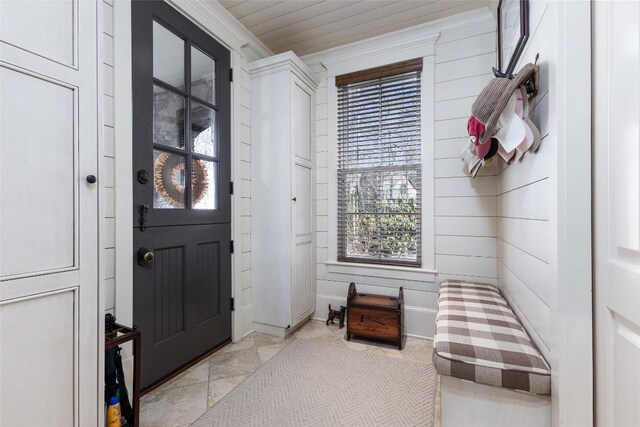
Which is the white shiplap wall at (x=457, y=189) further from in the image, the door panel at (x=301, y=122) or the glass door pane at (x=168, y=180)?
the glass door pane at (x=168, y=180)

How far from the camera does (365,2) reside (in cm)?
222

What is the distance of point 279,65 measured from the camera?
8.18 ft

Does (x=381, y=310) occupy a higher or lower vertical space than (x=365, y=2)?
lower

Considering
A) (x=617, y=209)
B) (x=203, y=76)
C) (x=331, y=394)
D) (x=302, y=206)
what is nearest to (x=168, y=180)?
(x=203, y=76)

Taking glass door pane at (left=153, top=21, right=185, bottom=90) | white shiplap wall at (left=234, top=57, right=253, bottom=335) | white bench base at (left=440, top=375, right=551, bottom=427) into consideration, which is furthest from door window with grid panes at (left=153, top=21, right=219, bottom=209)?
white bench base at (left=440, top=375, right=551, bottom=427)

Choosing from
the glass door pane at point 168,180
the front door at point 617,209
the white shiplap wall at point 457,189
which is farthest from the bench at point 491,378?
the glass door pane at point 168,180

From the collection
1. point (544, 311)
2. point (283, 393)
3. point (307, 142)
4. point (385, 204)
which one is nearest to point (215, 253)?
point (283, 393)

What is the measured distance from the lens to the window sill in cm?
250

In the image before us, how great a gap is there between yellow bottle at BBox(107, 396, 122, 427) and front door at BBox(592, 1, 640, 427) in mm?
1804

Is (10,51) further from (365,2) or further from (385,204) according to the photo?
(385,204)

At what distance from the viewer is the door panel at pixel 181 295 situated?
5.65ft

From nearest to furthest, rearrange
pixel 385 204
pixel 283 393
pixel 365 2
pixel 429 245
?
pixel 283 393
pixel 365 2
pixel 429 245
pixel 385 204

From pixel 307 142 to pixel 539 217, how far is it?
78.8 inches

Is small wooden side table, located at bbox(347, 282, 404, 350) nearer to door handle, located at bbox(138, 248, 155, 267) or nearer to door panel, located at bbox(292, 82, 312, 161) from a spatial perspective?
door panel, located at bbox(292, 82, 312, 161)
